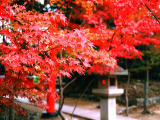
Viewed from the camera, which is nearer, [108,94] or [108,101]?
[108,94]

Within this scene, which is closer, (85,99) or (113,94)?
(113,94)

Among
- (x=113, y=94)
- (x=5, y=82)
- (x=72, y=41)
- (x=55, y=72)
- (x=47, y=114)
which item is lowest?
(x=47, y=114)

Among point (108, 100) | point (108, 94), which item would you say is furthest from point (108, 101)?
point (108, 94)

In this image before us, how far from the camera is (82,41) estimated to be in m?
3.29

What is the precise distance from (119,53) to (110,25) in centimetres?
764

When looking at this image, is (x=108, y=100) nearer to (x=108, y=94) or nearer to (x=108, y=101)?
(x=108, y=101)

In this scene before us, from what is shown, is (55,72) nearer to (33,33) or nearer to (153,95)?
(33,33)

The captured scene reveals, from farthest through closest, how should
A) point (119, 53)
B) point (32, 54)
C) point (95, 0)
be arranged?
point (119, 53) → point (95, 0) → point (32, 54)

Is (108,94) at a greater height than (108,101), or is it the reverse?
(108,94)

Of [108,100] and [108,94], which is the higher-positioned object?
[108,94]

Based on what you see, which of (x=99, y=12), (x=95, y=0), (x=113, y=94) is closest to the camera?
(x=95, y=0)

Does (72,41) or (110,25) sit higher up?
(110,25)

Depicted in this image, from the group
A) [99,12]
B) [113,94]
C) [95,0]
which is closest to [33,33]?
[95,0]

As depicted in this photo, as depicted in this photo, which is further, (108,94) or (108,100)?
(108,100)
